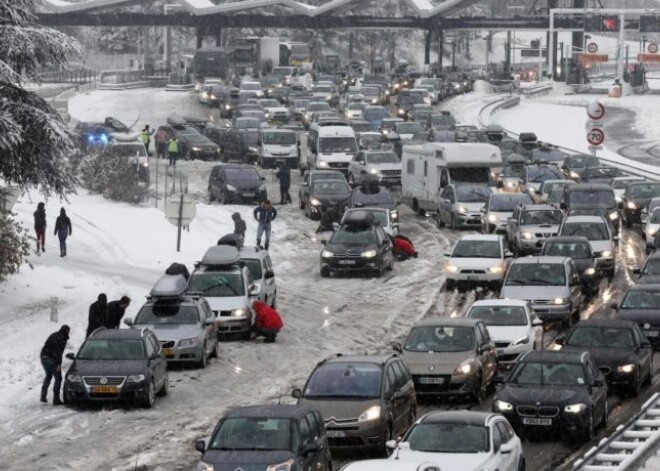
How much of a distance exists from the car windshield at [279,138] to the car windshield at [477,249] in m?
27.2

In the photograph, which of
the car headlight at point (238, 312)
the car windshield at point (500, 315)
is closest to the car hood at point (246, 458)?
the car windshield at point (500, 315)

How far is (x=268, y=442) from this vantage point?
19656 millimetres

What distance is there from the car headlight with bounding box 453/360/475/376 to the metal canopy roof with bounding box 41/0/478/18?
344ft

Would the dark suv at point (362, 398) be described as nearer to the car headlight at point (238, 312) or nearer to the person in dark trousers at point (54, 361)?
the person in dark trousers at point (54, 361)

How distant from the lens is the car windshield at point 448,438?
64.2ft

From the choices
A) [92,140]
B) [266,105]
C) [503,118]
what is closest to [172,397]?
[92,140]

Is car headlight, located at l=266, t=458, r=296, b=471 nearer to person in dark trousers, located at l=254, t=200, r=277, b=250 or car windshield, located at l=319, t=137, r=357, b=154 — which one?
person in dark trousers, located at l=254, t=200, r=277, b=250

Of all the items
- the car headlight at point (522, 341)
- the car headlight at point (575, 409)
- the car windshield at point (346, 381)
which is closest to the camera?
the car windshield at point (346, 381)

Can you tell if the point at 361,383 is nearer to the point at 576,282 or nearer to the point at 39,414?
the point at 39,414

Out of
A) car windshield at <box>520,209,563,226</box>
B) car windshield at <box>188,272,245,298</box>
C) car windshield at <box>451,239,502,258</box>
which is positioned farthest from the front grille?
car windshield at <box>520,209,563,226</box>

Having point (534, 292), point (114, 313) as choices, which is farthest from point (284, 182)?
point (114, 313)

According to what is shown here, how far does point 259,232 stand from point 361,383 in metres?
23.6

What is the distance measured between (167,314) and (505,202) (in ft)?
66.4

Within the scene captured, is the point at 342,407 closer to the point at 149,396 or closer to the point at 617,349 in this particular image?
the point at 149,396
